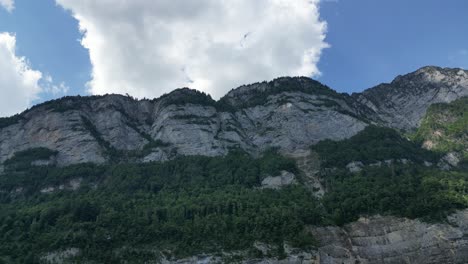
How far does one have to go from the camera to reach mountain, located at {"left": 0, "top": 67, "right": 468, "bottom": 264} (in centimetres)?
7256

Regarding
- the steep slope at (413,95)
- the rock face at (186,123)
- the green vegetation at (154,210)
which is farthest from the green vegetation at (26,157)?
the steep slope at (413,95)

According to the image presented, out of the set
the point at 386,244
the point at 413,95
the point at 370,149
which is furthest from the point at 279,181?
the point at 413,95

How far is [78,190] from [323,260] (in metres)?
54.2

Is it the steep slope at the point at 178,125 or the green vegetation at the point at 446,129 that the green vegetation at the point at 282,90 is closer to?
the steep slope at the point at 178,125

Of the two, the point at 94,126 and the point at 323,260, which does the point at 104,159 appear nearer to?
the point at 94,126

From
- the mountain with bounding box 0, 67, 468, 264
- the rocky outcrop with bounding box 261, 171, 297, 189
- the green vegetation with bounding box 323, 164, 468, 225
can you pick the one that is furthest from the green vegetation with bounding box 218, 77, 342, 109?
the green vegetation with bounding box 323, 164, 468, 225

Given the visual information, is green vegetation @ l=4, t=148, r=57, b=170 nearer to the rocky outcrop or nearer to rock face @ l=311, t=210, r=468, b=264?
the rocky outcrop

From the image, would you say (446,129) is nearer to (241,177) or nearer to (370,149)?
(370,149)

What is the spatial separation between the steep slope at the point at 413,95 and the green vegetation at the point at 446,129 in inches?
764

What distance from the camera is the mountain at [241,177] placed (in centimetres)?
7256

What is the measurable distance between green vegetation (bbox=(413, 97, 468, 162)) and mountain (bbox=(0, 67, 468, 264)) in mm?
422

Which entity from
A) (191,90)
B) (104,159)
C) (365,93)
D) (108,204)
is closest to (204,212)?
(108,204)

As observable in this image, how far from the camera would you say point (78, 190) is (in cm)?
10206

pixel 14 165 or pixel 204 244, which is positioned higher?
pixel 14 165
